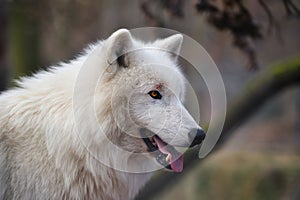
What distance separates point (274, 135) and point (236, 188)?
3.36 meters

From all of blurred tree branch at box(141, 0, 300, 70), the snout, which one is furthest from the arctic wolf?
blurred tree branch at box(141, 0, 300, 70)

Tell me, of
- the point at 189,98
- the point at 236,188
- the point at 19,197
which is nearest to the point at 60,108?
the point at 19,197

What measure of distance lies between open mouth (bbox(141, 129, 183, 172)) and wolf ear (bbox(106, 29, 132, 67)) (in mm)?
568

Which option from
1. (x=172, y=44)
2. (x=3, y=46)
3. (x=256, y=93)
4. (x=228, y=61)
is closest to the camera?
(x=172, y=44)

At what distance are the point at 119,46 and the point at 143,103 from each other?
437 millimetres

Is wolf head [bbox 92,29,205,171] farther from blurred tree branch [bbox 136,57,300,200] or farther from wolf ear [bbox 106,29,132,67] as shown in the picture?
blurred tree branch [bbox 136,57,300,200]

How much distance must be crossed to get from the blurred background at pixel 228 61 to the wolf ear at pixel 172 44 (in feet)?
4.08

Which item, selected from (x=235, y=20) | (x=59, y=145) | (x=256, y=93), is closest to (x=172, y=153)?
(x=59, y=145)

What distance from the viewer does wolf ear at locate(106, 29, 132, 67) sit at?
Answer: 4.38 m

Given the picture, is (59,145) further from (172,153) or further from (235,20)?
(235,20)

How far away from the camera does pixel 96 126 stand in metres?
4.54

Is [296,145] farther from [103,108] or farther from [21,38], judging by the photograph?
[103,108]

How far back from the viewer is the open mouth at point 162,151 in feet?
15.2

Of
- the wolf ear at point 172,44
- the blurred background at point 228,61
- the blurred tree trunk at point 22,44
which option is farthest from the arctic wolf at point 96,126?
the blurred tree trunk at point 22,44
